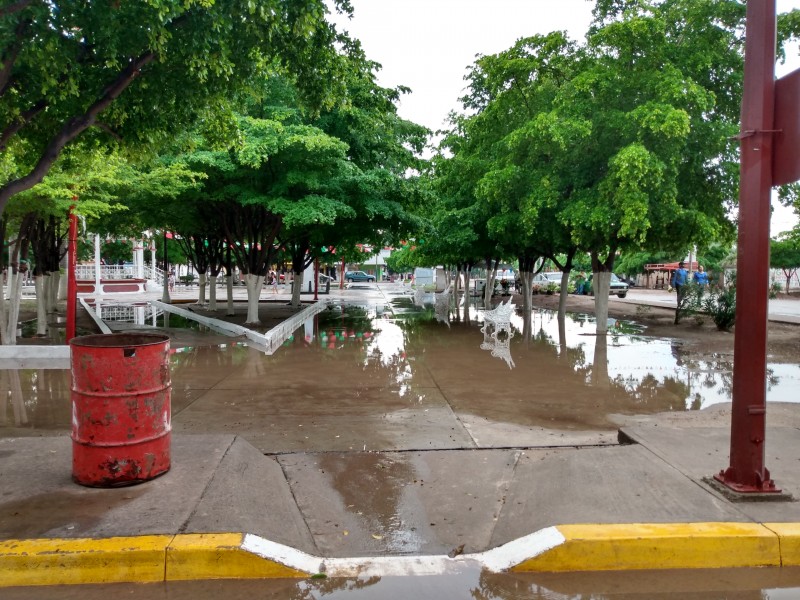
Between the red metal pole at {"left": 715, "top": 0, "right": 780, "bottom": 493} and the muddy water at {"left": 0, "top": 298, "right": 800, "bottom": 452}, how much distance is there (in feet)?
6.95

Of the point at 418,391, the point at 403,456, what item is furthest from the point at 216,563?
the point at 418,391

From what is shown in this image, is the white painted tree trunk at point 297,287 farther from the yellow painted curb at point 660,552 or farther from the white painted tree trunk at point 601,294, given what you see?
the yellow painted curb at point 660,552

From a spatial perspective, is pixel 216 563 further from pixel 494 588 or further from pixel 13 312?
pixel 13 312

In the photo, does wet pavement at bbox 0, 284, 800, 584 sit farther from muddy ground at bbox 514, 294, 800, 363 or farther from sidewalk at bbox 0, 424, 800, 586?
muddy ground at bbox 514, 294, 800, 363

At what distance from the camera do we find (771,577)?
357 cm

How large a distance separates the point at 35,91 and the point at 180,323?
1425cm

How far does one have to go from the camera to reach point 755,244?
13.9 ft

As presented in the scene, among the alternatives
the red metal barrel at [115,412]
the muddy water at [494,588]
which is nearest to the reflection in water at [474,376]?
the red metal barrel at [115,412]

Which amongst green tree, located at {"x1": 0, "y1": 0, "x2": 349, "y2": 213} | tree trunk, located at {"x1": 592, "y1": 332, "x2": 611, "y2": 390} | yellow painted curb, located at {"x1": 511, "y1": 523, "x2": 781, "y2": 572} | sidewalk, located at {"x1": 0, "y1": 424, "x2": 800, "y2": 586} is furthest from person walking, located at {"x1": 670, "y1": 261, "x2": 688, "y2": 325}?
yellow painted curb, located at {"x1": 511, "y1": 523, "x2": 781, "y2": 572}

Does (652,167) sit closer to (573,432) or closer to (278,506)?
(573,432)

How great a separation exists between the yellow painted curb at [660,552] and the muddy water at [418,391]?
2516 mm

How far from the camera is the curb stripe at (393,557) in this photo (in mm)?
3447

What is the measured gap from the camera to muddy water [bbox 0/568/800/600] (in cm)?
335

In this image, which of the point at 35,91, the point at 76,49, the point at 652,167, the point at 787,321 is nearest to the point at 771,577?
the point at 76,49
